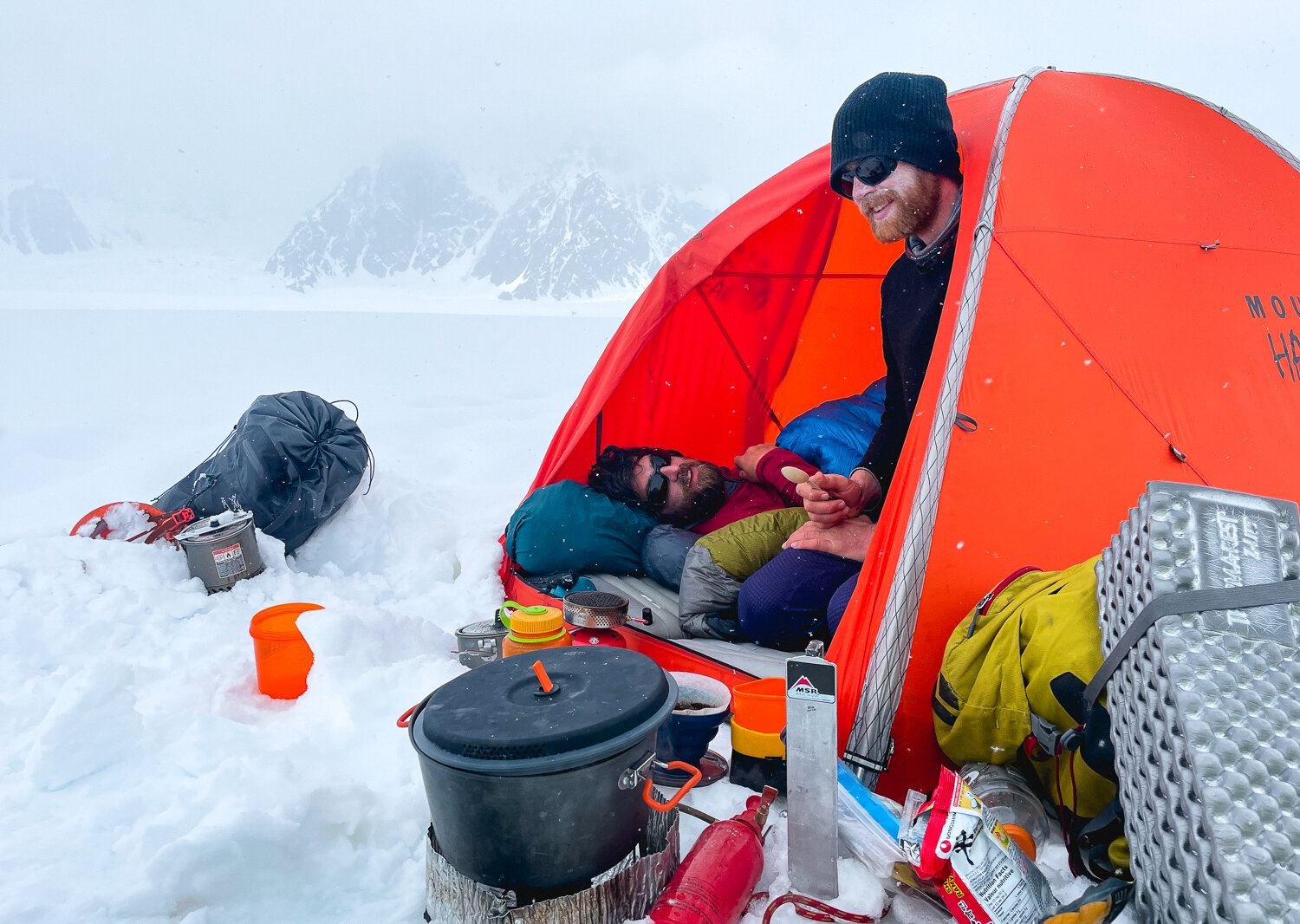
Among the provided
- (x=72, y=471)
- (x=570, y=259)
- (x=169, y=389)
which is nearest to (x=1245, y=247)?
(x=72, y=471)

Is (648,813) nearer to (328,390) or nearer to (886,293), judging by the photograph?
(886,293)

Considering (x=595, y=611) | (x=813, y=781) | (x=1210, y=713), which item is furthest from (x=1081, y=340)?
(x=595, y=611)

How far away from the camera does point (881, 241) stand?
2.39m

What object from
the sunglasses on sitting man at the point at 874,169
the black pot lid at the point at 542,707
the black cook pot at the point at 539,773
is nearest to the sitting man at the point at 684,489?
the sunglasses on sitting man at the point at 874,169

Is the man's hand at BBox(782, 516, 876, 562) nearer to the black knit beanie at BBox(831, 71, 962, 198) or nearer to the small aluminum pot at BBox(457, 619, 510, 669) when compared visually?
the small aluminum pot at BBox(457, 619, 510, 669)

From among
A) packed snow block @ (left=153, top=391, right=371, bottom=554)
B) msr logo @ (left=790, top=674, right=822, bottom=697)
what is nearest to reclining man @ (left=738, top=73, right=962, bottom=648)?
msr logo @ (left=790, top=674, right=822, bottom=697)

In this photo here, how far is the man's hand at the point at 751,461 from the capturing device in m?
3.34

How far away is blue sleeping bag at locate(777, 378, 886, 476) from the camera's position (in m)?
3.25

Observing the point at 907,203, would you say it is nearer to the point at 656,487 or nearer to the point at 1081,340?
the point at 1081,340

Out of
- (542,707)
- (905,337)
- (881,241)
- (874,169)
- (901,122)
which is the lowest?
(542,707)

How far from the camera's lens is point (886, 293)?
2.74 meters

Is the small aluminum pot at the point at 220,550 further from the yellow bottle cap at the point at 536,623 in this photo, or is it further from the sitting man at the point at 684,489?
the yellow bottle cap at the point at 536,623

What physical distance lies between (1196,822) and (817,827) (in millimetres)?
580

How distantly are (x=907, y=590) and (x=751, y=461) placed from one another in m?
1.64
